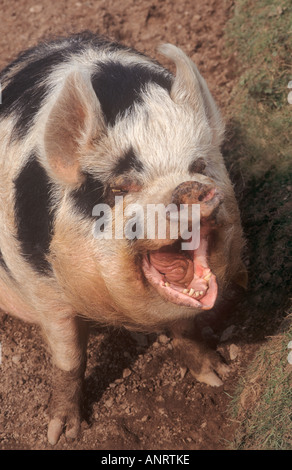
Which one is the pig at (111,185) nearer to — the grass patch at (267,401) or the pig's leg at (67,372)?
the pig's leg at (67,372)

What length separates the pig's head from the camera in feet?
10.0

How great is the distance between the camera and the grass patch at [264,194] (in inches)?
151

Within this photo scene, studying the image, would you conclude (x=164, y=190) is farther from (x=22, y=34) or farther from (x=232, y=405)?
(x=22, y=34)

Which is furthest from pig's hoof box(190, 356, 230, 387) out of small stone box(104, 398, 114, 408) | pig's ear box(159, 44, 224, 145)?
pig's ear box(159, 44, 224, 145)

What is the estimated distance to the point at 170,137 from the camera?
123 inches

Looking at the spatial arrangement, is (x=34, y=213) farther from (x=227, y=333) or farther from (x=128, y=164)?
(x=227, y=333)

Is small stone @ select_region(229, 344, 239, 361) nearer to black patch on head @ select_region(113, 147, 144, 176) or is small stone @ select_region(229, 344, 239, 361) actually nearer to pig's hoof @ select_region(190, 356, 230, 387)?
pig's hoof @ select_region(190, 356, 230, 387)

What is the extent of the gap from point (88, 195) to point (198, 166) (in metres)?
0.58

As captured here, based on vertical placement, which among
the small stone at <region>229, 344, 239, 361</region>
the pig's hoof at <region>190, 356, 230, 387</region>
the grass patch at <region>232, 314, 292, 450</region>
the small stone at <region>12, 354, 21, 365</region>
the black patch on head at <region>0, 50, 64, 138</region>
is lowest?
the small stone at <region>12, 354, 21, 365</region>

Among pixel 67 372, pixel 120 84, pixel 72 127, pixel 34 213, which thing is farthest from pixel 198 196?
pixel 67 372

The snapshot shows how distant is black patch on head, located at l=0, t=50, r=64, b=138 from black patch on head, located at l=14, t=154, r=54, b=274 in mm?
281

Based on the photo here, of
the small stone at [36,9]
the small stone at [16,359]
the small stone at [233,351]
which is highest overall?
the small stone at [36,9]

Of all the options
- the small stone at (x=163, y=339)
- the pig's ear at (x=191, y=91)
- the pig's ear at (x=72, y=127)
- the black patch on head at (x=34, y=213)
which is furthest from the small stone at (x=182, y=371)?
the pig's ear at (x=72, y=127)

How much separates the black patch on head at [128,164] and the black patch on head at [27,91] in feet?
2.42
